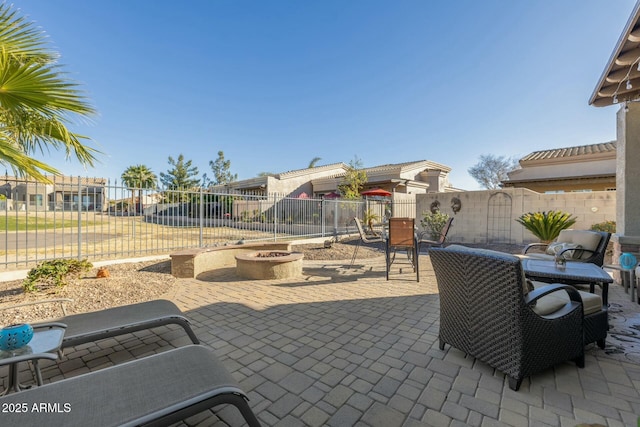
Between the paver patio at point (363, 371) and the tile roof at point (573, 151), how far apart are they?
16.1 metres

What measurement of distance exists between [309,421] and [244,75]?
50.8 ft

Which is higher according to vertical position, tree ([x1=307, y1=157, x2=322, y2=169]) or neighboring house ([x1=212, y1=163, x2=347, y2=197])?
tree ([x1=307, y1=157, x2=322, y2=169])

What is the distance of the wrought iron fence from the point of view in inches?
215

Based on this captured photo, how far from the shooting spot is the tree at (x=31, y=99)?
9.23ft

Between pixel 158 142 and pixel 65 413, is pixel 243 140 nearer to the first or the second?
pixel 158 142

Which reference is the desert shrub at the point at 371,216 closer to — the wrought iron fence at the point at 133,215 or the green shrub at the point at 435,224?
the wrought iron fence at the point at 133,215

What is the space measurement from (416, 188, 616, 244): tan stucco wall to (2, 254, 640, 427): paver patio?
786cm

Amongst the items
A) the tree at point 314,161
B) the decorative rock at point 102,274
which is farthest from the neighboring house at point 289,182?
the decorative rock at point 102,274

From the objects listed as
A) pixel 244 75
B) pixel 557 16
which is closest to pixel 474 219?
pixel 557 16

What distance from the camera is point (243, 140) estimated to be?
2692 cm

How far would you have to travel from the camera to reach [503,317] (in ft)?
6.97

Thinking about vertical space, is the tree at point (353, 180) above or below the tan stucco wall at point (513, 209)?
above

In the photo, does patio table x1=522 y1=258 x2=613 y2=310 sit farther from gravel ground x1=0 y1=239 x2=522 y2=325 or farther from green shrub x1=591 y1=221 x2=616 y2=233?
green shrub x1=591 y1=221 x2=616 y2=233

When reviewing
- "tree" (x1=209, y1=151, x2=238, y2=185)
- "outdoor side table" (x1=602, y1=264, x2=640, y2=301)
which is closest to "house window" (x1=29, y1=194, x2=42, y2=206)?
"outdoor side table" (x1=602, y1=264, x2=640, y2=301)
